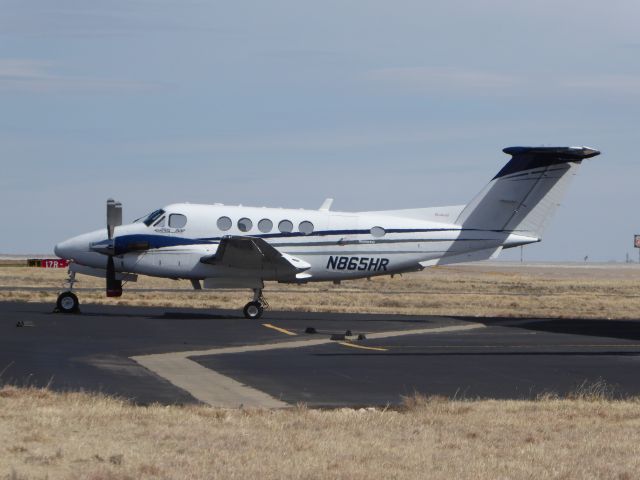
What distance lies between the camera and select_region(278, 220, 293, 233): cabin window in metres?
37.2

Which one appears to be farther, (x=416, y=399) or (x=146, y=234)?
(x=146, y=234)

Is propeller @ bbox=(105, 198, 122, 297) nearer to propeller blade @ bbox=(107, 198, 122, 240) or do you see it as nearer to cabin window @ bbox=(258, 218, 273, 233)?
propeller blade @ bbox=(107, 198, 122, 240)

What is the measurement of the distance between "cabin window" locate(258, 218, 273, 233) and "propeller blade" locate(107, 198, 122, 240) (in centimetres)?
439

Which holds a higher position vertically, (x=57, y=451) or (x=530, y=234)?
(x=530, y=234)

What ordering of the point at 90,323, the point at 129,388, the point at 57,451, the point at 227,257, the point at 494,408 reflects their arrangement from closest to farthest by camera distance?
the point at 57,451 → the point at 494,408 → the point at 129,388 → the point at 90,323 → the point at 227,257

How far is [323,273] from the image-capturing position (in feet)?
124

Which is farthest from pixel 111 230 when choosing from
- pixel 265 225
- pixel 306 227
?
pixel 306 227

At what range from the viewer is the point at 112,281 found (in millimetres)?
37219

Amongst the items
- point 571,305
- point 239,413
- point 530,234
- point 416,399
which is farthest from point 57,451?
point 571,305

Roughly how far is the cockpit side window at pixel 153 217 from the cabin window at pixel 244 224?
98.3 inches

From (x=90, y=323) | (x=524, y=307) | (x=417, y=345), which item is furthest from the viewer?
(x=524, y=307)

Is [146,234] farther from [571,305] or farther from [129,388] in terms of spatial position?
[571,305]

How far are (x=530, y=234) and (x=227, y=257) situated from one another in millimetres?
9752

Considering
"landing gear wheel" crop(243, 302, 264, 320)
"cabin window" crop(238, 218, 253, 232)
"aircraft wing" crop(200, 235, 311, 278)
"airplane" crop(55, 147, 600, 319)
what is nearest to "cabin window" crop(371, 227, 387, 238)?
"airplane" crop(55, 147, 600, 319)
